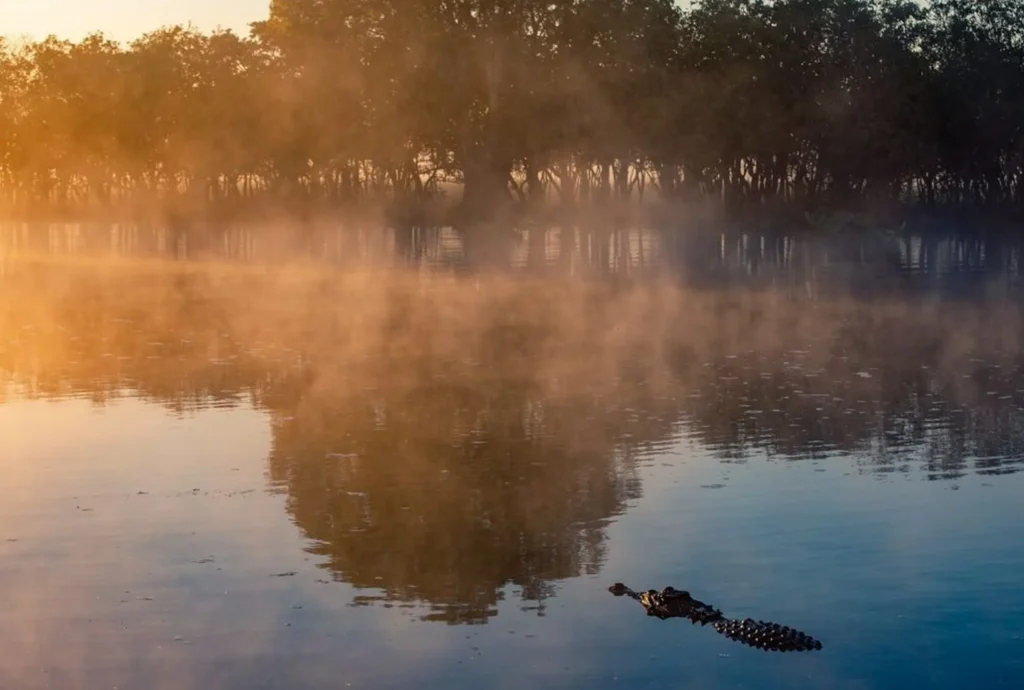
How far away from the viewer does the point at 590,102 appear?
91312 millimetres

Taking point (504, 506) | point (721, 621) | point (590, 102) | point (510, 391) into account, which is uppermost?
point (590, 102)

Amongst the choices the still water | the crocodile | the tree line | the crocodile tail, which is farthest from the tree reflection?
the tree line

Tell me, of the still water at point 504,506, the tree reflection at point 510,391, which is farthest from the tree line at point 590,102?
the still water at point 504,506

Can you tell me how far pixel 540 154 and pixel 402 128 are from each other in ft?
26.7

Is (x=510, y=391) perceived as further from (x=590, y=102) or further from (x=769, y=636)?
(x=590, y=102)

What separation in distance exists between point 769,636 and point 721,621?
0.57 meters

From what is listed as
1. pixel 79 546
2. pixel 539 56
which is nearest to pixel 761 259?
pixel 539 56

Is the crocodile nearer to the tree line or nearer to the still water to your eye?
the still water

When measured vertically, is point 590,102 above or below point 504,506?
above

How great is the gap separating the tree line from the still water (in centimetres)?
5630

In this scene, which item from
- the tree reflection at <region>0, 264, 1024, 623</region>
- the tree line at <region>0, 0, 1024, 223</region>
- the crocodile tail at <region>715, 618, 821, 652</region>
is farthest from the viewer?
the tree line at <region>0, 0, 1024, 223</region>

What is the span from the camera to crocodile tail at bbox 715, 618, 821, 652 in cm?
1199

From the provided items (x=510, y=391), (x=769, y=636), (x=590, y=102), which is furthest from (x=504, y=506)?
(x=590, y=102)

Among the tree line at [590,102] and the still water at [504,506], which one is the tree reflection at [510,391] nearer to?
the still water at [504,506]
